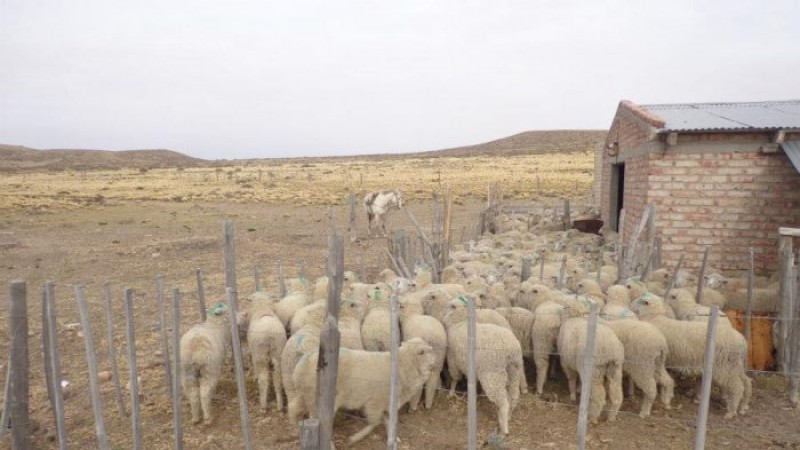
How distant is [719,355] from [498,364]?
234 centimetres

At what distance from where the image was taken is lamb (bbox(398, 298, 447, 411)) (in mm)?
5859

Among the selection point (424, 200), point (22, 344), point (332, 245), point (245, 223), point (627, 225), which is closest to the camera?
point (332, 245)


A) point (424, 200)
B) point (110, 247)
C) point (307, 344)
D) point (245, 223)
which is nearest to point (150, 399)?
point (307, 344)

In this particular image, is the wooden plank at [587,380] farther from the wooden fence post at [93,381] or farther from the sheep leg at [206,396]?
the wooden fence post at [93,381]

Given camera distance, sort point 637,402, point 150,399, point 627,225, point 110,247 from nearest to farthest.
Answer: point 637,402 < point 150,399 < point 627,225 < point 110,247

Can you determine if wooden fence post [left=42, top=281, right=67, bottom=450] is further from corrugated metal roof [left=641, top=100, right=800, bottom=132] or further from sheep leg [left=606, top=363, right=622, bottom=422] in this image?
corrugated metal roof [left=641, top=100, right=800, bottom=132]

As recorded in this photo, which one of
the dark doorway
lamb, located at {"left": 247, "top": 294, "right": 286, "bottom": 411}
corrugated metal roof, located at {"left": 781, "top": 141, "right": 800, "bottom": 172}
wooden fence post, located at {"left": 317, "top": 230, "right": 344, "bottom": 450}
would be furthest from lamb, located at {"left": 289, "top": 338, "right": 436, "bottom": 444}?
the dark doorway

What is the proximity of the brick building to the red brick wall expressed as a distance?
14 millimetres

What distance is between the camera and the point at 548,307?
21.6 ft

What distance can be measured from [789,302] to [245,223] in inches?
838

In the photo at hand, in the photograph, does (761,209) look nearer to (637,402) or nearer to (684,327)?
(684,327)

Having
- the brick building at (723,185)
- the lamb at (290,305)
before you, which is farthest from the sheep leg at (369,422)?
the brick building at (723,185)

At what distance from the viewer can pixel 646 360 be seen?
5668 millimetres

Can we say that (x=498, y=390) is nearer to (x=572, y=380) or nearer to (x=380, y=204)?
(x=572, y=380)
